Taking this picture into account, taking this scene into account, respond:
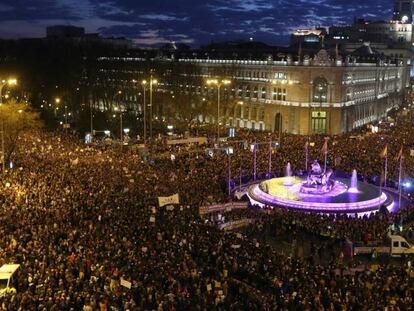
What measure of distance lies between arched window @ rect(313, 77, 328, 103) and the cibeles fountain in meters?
38.8

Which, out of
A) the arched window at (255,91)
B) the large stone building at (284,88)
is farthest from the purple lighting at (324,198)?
the arched window at (255,91)

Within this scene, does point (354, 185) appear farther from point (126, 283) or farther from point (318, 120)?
point (318, 120)

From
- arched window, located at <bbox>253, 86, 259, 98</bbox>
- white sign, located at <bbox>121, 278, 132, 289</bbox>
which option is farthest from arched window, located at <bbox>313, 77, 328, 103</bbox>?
white sign, located at <bbox>121, 278, 132, 289</bbox>

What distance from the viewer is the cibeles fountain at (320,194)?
3397cm

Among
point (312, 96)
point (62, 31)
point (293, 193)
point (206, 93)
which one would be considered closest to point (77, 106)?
point (206, 93)

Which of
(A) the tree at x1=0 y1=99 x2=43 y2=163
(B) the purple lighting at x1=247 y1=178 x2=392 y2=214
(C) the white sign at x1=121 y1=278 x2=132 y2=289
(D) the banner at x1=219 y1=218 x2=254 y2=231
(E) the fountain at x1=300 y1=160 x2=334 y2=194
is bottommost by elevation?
(B) the purple lighting at x1=247 y1=178 x2=392 y2=214

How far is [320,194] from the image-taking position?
36.6 metres

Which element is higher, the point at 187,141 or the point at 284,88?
the point at 284,88

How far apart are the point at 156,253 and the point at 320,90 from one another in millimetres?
61126

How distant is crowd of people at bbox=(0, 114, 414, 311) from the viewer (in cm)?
1755

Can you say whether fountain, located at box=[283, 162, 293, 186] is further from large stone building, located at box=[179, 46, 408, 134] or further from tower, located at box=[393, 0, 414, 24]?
tower, located at box=[393, 0, 414, 24]

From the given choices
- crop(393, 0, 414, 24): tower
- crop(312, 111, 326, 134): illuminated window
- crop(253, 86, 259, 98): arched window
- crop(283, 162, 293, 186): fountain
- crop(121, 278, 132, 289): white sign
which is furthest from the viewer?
crop(393, 0, 414, 24): tower

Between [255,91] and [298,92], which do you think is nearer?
[298,92]

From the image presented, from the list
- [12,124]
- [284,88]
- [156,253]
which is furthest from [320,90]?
[156,253]
